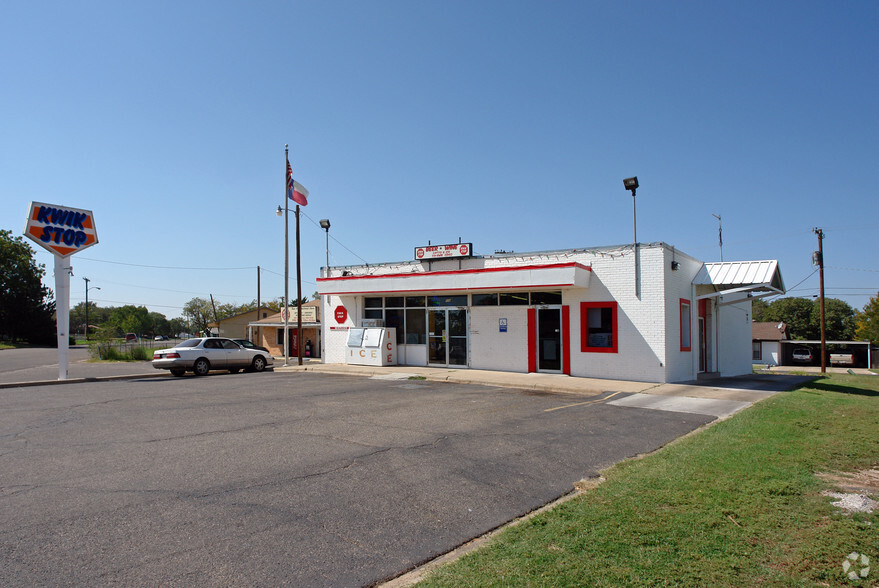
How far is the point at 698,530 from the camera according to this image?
4387mm

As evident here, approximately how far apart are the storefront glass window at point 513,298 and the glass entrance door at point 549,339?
2.25 feet

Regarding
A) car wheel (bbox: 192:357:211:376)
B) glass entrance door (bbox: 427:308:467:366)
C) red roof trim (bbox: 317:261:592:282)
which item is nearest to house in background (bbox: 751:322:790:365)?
glass entrance door (bbox: 427:308:467:366)

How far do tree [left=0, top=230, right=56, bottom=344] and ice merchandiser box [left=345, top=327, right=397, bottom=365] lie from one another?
211 ft

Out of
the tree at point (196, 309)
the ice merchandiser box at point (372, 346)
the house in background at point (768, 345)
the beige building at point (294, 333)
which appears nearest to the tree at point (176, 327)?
the tree at point (196, 309)

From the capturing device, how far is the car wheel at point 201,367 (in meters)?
20.8

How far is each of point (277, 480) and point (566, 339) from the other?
1336 centimetres

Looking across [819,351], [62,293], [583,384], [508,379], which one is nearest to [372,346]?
[508,379]

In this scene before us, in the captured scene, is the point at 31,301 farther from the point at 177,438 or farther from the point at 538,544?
the point at 538,544

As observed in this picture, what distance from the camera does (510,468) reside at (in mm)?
6668

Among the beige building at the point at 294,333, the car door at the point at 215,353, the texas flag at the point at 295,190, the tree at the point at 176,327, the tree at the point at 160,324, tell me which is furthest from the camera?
the tree at the point at 176,327

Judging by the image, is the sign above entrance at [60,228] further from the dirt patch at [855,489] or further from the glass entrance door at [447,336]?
the dirt patch at [855,489]

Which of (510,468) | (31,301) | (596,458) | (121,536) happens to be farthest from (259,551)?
(31,301)

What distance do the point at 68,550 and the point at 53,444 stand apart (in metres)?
4.59

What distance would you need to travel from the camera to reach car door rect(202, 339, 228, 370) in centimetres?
2111
